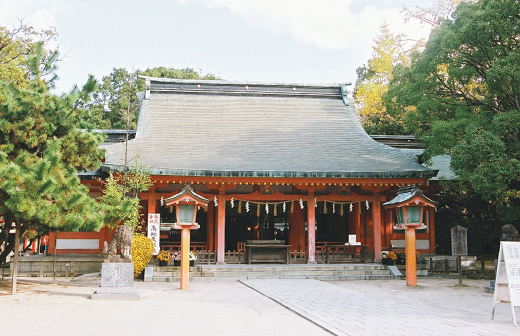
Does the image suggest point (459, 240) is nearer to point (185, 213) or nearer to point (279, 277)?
point (279, 277)

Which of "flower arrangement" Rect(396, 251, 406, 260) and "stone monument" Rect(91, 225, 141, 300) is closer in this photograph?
"stone monument" Rect(91, 225, 141, 300)

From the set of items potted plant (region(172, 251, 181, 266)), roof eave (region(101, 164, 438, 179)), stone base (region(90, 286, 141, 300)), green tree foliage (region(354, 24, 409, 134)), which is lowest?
stone base (region(90, 286, 141, 300))

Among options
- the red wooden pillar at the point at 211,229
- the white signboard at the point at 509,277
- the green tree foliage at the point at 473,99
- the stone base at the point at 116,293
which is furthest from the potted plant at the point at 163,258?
the white signboard at the point at 509,277

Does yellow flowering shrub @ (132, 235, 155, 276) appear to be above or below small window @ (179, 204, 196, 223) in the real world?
below

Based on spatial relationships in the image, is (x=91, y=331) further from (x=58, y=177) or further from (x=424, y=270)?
(x=424, y=270)

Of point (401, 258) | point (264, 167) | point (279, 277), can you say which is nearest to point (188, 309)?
point (279, 277)

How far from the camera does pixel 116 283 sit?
1013cm

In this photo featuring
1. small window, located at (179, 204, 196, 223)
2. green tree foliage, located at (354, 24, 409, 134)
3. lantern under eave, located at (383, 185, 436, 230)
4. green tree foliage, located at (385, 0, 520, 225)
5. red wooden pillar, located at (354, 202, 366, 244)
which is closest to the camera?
small window, located at (179, 204, 196, 223)

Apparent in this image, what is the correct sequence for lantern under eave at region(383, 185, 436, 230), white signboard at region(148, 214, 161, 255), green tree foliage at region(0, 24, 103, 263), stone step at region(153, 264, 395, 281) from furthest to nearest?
white signboard at region(148, 214, 161, 255)
stone step at region(153, 264, 395, 281)
lantern under eave at region(383, 185, 436, 230)
green tree foliage at region(0, 24, 103, 263)

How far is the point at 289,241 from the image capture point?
18125mm

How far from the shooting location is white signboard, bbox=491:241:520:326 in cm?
762

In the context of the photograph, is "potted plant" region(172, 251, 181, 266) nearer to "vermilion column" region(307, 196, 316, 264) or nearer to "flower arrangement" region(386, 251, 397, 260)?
"vermilion column" region(307, 196, 316, 264)

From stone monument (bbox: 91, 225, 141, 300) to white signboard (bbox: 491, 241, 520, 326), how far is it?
718 cm

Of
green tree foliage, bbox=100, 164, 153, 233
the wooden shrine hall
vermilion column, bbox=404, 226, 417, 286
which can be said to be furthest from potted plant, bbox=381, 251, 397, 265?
green tree foliage, bbox=100, 164, 153, 233
